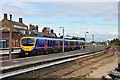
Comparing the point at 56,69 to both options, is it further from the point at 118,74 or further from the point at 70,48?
the point at 70,48

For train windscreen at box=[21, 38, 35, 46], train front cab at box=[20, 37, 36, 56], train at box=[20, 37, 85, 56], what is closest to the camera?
train front cab at box=[20, 37, 36, 56]

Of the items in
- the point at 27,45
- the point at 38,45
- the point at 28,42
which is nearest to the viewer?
the point at 27,45

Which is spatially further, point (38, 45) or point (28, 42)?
point (38, 45)

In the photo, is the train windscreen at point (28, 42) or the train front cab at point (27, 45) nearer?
the train front cab at point (27, 45)

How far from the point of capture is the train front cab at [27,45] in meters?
34.2

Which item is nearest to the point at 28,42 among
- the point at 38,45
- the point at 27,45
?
the point at 27,45

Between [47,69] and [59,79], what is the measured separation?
3369 mm

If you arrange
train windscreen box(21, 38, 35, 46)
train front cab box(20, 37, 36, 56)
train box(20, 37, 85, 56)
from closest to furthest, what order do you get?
train front cab box(20, 37, 36, 56), train box(20, 37, 85, 56), train windscreen box(21, 38, 35, 46)

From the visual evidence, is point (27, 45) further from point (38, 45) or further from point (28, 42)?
point (38, 45)

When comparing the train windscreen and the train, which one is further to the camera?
the train windscreen

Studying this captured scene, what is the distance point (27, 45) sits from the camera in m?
34.6

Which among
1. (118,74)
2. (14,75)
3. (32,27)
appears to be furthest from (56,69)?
(32,27)

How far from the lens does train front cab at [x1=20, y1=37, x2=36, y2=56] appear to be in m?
34.2

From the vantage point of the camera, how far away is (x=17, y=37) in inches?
2564
